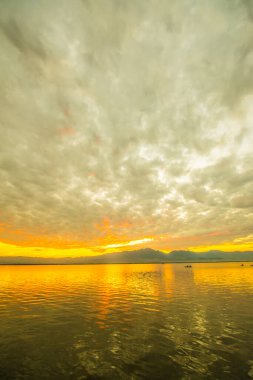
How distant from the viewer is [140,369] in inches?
522

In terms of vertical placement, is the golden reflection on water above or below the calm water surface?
above

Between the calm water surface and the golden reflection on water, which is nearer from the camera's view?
the calm water surface

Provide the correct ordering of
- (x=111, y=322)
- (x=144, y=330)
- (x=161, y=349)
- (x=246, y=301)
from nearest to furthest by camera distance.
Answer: (x=161, y=349) < (x=144, y=330) < (x=111, y=322) < (x=246, y=301)

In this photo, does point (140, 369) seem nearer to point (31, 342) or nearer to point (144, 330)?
point (144, 330)

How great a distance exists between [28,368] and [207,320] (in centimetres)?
1967

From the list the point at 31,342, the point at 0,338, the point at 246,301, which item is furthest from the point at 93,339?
the point at 246,301

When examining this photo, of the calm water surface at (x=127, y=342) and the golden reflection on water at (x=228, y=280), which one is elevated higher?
the golden reflection on water at (x=228, y=280)

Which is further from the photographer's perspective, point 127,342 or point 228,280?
point 228,280

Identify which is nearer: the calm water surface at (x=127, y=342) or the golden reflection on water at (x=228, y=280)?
the calm water surface at (x=127, y=342)

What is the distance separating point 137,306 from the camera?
106 ft

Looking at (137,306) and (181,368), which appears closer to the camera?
(181,368)

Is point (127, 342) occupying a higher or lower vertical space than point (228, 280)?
lower

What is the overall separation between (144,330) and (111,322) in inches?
190

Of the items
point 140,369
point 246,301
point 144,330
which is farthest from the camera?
point 246,301
